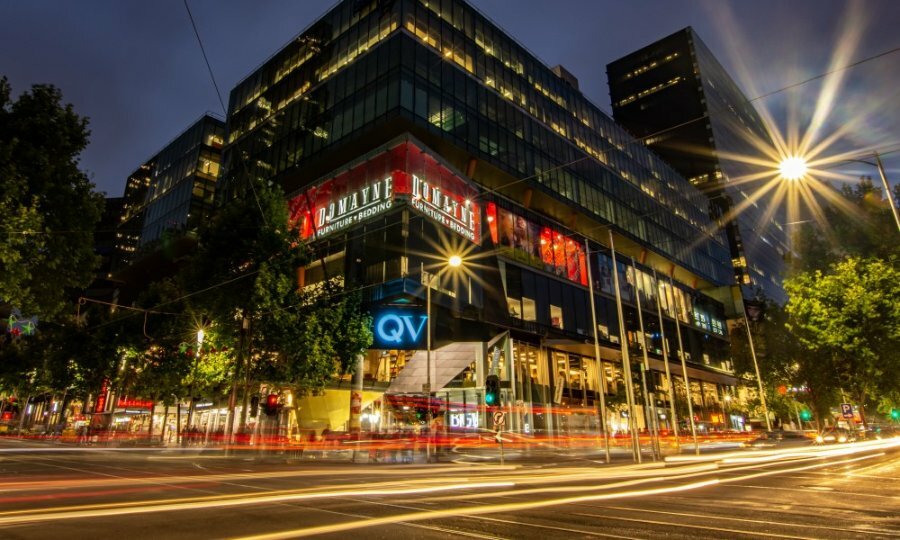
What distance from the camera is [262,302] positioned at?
27047 millimetres

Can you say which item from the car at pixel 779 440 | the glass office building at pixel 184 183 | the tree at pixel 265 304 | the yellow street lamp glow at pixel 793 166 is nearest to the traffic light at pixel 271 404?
the tree at pixel 265 304

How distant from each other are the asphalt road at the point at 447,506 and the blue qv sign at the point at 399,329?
2170 cm

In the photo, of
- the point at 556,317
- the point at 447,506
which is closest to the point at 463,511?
the point at 447,506

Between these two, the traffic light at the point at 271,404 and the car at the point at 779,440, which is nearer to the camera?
the traffic light at the point at 271,404

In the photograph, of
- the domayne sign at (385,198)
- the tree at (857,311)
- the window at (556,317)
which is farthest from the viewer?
the window at (556,317)

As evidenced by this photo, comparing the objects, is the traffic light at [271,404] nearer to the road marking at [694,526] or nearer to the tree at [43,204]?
the tree at [43,204]

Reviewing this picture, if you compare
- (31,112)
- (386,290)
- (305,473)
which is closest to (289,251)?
(386,290)

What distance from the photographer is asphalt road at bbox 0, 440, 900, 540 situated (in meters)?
6.90

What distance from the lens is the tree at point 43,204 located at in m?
16.8

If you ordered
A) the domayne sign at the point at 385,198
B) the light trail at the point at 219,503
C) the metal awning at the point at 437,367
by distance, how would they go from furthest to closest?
the domayne sign at the point at 385,198, the metal awning at the point at 437,367, the light trail at the point at 219,503

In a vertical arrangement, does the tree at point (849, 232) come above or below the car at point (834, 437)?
above

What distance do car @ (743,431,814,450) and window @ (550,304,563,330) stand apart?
61.6ft

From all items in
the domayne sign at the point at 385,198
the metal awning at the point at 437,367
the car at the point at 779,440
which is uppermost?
the domayne sign at the point at 385,198

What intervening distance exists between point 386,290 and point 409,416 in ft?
35.9
